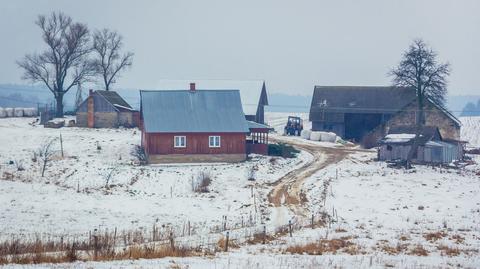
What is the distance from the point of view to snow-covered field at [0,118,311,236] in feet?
105

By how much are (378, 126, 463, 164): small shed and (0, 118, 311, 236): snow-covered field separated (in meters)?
6.75

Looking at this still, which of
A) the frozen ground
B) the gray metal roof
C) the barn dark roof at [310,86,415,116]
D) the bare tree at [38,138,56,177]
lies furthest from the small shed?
the bare tree at [38,138,56,177]

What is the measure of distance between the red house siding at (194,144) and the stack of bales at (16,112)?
3550cm

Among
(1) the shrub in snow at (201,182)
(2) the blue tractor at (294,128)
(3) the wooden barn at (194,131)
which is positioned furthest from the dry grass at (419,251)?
(2) the blue tractor at (294,128)

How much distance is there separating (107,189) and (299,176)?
46.2ft

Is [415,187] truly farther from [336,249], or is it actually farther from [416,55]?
[336,249]

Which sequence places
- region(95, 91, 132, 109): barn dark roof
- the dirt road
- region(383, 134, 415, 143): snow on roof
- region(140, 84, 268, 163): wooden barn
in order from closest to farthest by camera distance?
1. the dirt road
2. region(140, 84, 268, 163): wooden barn
3. region(383, 134, 415, 143): snow on roof
4. region(95, 91, 132, 109): barn dark roof

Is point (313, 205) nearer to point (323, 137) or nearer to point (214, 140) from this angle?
point (214, 140)

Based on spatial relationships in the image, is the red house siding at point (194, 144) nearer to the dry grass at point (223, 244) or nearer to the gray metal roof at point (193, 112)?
the gray metal roof at point (193, 112)

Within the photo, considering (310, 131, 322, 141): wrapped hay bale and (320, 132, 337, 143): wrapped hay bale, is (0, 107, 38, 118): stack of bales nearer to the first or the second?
(310, 131, 322, 141): wrapped hay bale

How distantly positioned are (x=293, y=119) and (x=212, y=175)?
35.6m

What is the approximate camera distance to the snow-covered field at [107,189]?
32.1m

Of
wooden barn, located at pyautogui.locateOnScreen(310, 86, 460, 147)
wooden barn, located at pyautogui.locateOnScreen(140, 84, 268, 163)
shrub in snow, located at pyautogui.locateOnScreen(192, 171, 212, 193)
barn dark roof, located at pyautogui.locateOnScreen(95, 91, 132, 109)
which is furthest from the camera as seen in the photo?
wooden barn, located at pyautogui.locateOnScreen(310, 86, 460, 147)

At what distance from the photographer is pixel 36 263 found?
61.0 ft
